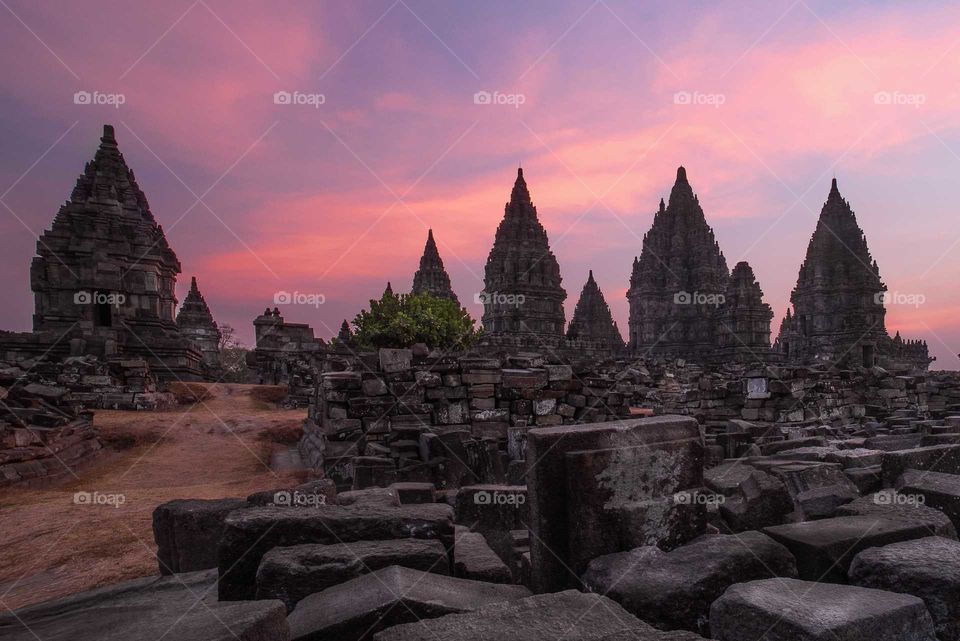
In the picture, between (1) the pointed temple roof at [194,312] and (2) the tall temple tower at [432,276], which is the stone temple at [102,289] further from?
(2) the tall temple tower at [432,276]

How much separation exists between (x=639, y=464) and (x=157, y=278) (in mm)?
25330

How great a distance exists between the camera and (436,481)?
278 inches

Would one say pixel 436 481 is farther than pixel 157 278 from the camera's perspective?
No

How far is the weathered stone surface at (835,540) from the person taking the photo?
263 centimetres

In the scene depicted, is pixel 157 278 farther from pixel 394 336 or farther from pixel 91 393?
pixel 394 336

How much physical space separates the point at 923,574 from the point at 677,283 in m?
47.5

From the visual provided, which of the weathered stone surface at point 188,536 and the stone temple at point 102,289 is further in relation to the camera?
the stone temple at point 102,289

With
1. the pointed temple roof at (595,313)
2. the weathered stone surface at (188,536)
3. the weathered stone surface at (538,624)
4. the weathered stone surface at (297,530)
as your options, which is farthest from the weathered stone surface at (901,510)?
the pointed temple roof at (595,313)

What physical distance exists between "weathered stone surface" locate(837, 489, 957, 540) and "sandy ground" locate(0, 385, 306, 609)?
5.57 metres

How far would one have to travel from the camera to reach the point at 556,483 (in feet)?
9.65

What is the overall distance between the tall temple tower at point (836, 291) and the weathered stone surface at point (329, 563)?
153ft

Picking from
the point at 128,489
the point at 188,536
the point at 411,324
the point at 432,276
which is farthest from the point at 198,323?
the point at 188,536

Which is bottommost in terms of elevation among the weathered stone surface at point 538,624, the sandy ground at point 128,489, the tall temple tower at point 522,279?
the sandy ground at point 128,489

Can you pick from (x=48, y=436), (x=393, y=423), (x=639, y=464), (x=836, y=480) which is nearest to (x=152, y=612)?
(x=639, y=464)
